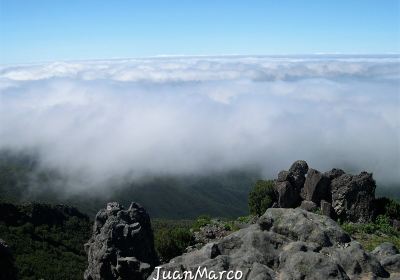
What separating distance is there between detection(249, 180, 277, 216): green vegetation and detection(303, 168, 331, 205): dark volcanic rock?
6.17m

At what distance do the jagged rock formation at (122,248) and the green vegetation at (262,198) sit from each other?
26.9 metres

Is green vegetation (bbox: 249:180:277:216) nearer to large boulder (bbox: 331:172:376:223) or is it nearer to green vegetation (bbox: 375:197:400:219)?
large boulder (bbox: 331:172:376:223)

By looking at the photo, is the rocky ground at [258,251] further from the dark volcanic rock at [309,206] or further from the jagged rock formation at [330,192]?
the jagged rock formation at [330,192]

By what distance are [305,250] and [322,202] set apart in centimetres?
3772

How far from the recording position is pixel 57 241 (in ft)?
620

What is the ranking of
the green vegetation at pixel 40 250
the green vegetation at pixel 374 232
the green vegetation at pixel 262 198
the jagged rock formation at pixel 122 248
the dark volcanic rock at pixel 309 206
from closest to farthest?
the jagged rock formation at pixel 122 248, the green vegetation at pixel 374 232, the dark volcanic rock at pixel 309 206, the green vegetation at pixel 262 198, the green vegetation at pixel 40 250

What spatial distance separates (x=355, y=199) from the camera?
6538 cm

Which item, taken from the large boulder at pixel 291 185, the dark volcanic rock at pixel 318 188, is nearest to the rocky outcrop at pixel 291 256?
the dark volcanic rock at pixel 318 188

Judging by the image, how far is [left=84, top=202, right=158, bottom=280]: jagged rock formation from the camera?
→ 135 feet

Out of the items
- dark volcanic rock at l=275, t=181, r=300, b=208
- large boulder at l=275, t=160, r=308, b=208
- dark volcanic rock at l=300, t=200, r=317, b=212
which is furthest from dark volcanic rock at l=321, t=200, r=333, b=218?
dark volcanic rock at l=275, t=181, r=300, b=208

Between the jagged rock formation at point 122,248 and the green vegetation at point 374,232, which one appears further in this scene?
the green vegetation at point 374,232

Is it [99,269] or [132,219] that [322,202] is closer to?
[132,219]

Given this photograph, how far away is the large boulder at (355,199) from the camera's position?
64.8 meters

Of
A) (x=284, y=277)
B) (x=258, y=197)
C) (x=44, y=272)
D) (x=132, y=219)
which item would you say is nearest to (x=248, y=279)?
(x=284, y=277)
